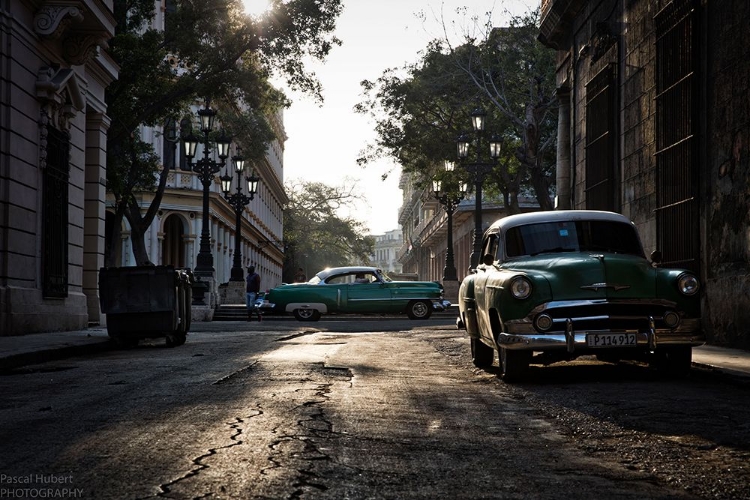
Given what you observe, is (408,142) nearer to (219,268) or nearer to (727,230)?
(219,268)

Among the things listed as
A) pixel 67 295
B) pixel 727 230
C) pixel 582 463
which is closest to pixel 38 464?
pixel 582 463

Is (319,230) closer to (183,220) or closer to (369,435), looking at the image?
(183,220)

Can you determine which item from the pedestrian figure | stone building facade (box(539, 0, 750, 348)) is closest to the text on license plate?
stone building facade (box(539, 0, 750, 348))

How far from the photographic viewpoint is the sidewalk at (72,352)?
31.9 feet

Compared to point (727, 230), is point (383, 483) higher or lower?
lower

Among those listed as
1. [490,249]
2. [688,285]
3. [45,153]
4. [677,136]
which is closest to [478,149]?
[45,153]

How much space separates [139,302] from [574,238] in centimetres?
821

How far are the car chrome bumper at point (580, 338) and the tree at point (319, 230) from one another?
6712cm

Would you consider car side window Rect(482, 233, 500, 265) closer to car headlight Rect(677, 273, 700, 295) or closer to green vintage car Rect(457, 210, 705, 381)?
green vintage car Rect(457, 210, 705, 381)

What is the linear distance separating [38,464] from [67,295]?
1540 centimetres

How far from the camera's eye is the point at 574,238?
10.2 metres

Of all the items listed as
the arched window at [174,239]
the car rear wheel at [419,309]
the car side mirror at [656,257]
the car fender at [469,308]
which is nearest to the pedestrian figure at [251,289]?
the car rear wheel at [419,309]

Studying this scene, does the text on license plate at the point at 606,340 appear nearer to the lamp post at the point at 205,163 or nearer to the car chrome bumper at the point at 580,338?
the car chrome bumper at the point at 580,338

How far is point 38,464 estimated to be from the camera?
457 cm
